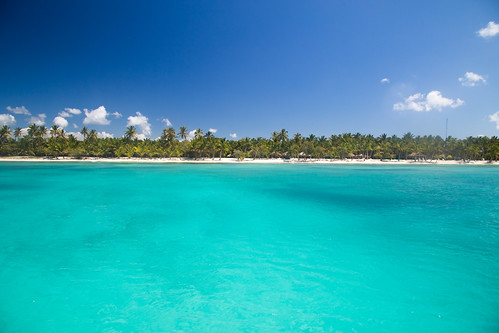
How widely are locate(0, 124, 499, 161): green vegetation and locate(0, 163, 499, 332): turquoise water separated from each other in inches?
3344

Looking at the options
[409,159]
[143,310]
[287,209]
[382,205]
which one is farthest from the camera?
[409,159]

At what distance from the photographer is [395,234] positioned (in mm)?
13242

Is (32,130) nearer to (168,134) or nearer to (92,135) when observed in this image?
(92,135)

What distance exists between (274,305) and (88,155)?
376 ft

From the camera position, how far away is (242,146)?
357 ft

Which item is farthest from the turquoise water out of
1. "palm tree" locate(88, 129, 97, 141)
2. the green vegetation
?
"palm tree" locate(88, 129, 97, 141)

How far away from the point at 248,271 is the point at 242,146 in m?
101

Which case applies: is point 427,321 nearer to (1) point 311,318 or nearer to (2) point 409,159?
(1) point 311,318

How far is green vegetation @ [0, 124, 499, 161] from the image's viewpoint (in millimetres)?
95500

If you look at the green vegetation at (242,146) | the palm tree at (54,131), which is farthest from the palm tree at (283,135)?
the palm tree at (54,131)

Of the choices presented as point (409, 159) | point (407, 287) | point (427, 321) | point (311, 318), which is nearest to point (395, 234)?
point (407, 287)

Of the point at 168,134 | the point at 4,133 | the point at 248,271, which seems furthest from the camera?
the point at 168,134

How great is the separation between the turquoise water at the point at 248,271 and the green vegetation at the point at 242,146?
84.9 meters

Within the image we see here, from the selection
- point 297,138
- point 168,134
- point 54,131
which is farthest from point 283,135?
point 54,131
